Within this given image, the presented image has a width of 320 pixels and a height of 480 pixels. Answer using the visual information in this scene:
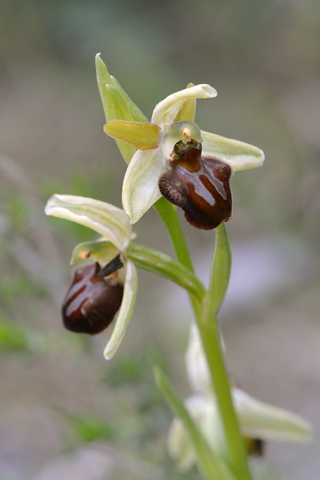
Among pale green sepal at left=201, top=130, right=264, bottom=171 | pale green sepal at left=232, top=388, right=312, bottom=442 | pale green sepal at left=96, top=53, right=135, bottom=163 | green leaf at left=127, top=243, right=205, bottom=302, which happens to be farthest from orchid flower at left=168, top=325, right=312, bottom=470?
pale green sepal at left=96, top=53, right=135, bottom=163

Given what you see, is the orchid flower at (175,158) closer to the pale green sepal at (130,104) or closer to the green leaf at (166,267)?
the pale green sepal at (130,104)

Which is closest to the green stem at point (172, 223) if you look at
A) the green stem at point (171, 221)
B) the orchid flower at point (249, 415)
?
the green stem at point (171, 221)

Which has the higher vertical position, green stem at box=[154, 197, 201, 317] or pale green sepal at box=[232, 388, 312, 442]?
green stem at box=[154, 197, 201, 317]

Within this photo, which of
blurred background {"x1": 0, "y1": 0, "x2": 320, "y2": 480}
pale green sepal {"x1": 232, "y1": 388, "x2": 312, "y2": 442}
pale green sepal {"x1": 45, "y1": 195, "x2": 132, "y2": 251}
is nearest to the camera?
pale green sepal {"x1": 45, "y1": 195, "x2": 132, "y2": 251}

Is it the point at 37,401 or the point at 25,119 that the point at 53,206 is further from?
the point at 25,119

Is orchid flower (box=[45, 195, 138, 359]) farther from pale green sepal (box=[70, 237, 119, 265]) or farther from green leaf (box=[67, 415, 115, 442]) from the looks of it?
green leaf (box=[67, 415, 115, 442])

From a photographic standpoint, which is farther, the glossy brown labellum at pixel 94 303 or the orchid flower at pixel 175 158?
the glossy brown labellum at pixel 94 303

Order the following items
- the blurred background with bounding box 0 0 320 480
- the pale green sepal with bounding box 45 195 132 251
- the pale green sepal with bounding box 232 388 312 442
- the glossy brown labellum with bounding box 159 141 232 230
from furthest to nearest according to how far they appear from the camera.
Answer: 1. the blurred background with bounding box 0 0 320 480
2. the pale green sepal with bounding box 232 388 312 442
3. the pale green sepal with bounding box 45 195 132 251
4. the glossy brown labellum with bounding box 159 141 232 230

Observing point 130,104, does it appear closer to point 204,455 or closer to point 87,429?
point 204,455
